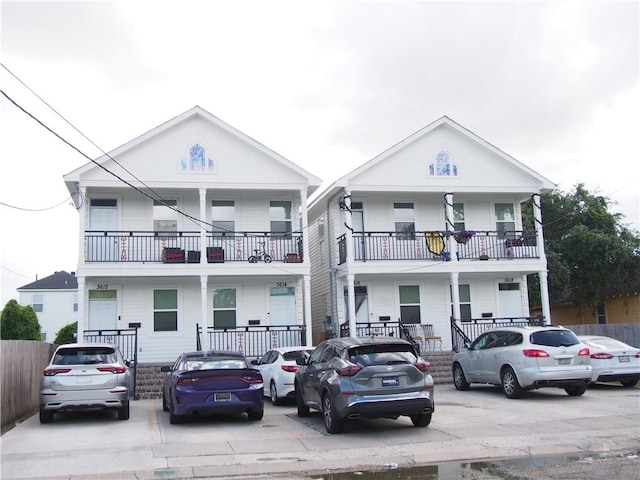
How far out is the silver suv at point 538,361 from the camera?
14344 mm

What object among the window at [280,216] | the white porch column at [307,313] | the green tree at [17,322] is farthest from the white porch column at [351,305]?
the green tree at [17,322]

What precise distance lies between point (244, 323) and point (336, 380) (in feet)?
39.4

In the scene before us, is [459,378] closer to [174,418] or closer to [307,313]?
[307,313]

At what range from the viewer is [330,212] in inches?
961

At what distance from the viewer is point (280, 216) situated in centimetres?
2312

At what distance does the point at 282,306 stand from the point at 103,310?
592cm

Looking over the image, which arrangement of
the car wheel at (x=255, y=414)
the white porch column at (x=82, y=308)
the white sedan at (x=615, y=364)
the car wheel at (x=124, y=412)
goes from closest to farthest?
the car wheel at (x=255, y=414) < the car wheel at (x=124, y=412) < the white sedan at (x=615, y=364) < the white porch column at (x=82, y=308)

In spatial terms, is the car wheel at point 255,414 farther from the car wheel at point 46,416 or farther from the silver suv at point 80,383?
the car wheel at point 46,416

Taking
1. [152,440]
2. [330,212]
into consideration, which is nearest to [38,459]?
[152,440]

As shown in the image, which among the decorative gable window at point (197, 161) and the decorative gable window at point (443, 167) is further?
the decorative gable window at point (443, 167)

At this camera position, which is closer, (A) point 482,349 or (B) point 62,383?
(B) point 62,383

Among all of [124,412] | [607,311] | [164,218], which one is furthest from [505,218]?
[124,412]

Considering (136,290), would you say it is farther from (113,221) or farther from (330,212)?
(330,212)

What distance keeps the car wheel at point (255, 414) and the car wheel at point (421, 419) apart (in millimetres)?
2987
